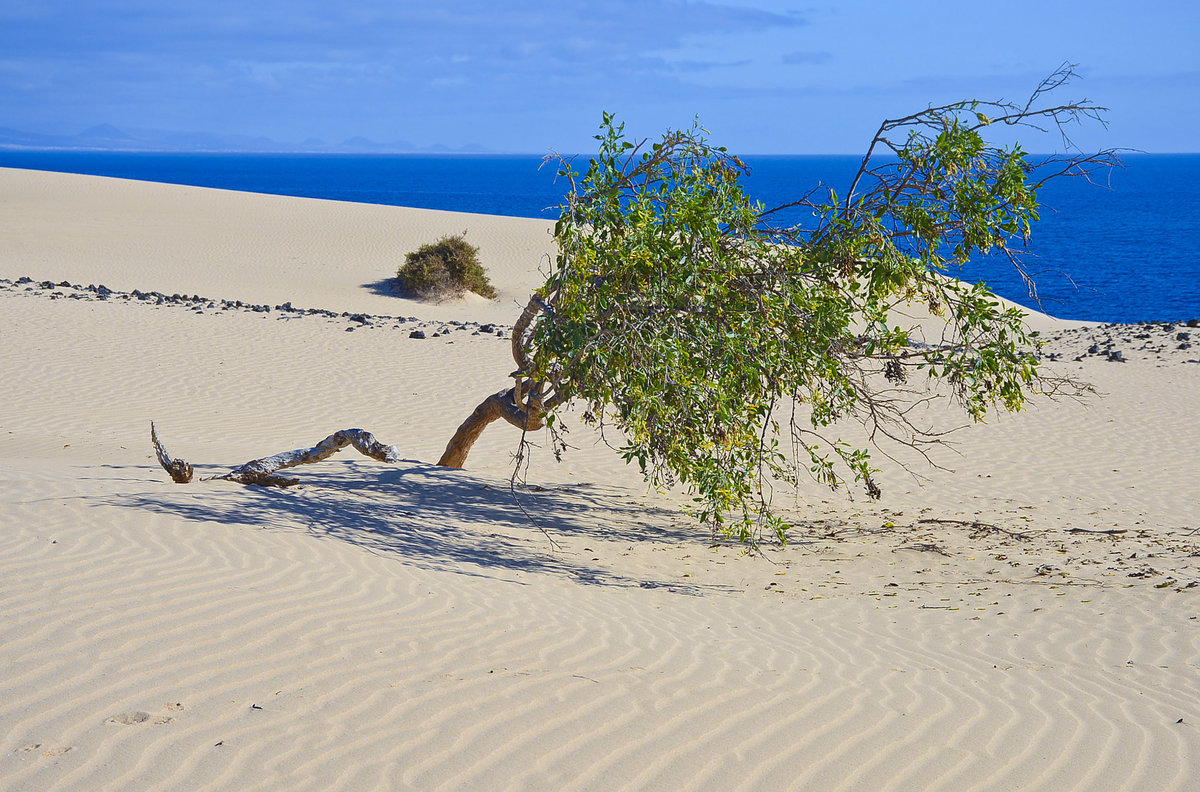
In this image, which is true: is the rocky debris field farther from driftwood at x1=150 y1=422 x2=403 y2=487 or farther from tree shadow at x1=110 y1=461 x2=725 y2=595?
driftwood at x1=150 y1=422 x2=403 y2=487

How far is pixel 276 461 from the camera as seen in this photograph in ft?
29.5

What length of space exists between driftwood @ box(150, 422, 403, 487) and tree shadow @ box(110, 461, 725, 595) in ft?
0.48

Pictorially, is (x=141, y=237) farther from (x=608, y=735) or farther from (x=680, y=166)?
(x=608, y=735)

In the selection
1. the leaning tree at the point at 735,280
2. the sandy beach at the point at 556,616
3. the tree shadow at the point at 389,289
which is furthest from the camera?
the tree shadow at the point at 389,289

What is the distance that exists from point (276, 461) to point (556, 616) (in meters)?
4.24

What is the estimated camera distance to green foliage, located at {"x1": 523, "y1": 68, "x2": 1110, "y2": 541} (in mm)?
6793

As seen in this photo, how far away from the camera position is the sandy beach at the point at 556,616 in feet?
12.8

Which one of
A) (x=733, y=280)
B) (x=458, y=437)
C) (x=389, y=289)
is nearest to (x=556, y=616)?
(x=733, y=280)

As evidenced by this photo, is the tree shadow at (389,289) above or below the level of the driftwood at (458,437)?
above

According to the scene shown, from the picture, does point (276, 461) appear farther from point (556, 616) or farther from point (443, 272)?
point (443, 272)

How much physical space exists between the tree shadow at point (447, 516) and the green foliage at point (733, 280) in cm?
131

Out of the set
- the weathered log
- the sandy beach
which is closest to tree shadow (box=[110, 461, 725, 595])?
the sandy beach

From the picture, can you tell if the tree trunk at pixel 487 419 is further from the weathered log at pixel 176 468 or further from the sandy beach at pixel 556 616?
the weathered log at pixel 176 468

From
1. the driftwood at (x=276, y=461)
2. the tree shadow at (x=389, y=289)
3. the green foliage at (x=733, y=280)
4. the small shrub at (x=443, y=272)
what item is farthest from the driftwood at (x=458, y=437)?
the tree shadow at (x=389, y=289)
